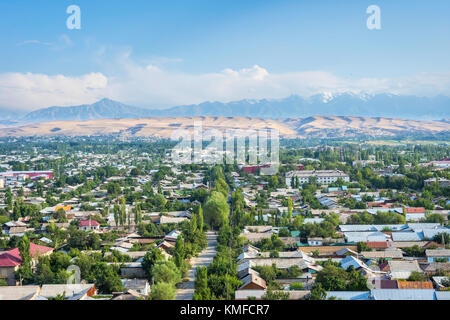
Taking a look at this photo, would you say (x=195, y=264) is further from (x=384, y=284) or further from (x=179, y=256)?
(x=384, y=284)

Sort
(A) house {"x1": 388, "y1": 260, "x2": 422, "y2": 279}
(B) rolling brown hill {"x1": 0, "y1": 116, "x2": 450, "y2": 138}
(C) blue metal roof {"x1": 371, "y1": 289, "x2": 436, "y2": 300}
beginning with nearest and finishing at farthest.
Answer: (C) blue metal roof {"x1": 371, "y1": 289, "x2": 436, "y2": 300} → (A) house {"x1": 388, "y1": 260, "x2": 422, "y2": 279} → (B) rolling brown hill {"x1": 0, "y1": 116, "x2": 450, "y2": 138}

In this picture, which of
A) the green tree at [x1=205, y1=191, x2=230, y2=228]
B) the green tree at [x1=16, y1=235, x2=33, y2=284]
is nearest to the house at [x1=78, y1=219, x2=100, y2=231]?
the green tree at [x1=205, y1=191, x2=230, y2=228]

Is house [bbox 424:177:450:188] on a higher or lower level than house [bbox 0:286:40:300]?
higher

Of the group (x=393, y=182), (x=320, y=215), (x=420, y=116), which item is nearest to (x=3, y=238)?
(x=320, y=215)

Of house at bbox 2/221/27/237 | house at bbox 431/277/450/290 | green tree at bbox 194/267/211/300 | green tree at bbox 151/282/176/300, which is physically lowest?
house at bbox 2/221/27/237

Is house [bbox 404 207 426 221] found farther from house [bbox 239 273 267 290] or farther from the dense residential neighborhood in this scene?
house [bbox 239 273 267 290]

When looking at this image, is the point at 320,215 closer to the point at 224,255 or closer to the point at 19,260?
the point at 224,255

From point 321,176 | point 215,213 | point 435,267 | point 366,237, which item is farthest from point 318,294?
point 321,176
